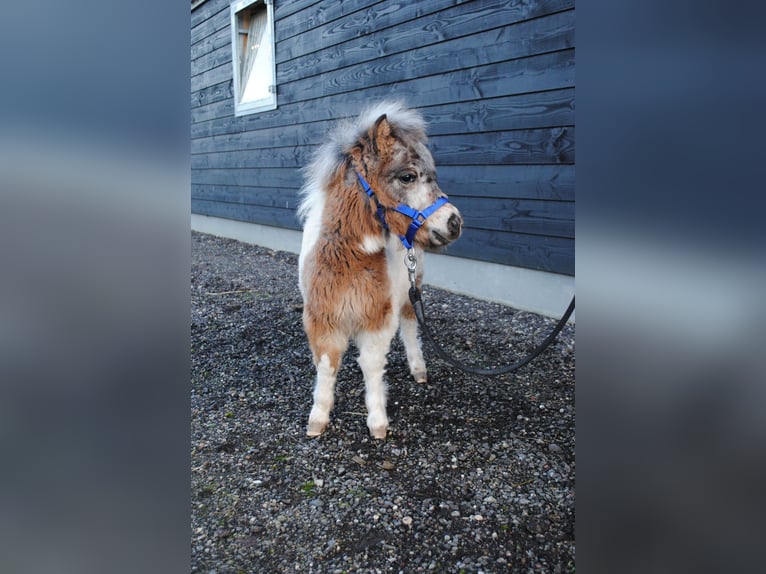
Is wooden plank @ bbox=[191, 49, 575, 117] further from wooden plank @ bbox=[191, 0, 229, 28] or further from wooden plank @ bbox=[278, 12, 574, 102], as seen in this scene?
wooden plank @ bbox=[191, 0, 229, 28]

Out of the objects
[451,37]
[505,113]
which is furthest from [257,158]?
[505,113]

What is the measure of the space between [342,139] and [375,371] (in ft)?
3.95

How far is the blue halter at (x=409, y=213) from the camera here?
2.42 metres

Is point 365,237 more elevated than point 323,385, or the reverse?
point 365,237

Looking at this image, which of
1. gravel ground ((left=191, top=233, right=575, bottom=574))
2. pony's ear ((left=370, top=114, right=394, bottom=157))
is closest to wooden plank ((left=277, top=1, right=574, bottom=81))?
pony's ear ((left=370, top=114, right=394, bottom=157))

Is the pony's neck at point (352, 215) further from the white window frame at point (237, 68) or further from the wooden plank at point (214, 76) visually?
the wooden plank at point (214, 76)

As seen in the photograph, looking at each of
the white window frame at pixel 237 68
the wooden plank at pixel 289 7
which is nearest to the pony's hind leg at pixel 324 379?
the wooden plank at pixel 289 7

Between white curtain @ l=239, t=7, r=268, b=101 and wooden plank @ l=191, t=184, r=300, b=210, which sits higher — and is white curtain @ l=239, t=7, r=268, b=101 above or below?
Result: above

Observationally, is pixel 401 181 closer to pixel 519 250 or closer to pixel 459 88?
pixel 519 250

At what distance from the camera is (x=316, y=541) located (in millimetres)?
1938

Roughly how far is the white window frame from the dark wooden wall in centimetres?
11

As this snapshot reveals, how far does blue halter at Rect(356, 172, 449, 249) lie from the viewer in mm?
2418

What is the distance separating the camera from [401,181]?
8.09ft
